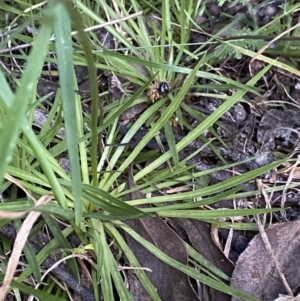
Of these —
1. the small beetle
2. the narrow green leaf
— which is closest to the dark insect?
the small beetle

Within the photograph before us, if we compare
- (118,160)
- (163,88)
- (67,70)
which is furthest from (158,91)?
(67,70)

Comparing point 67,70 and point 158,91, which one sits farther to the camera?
point 158,91

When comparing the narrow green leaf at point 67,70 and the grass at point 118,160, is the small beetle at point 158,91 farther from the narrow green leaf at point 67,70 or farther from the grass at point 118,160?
the narrow green leaf at point 67,70

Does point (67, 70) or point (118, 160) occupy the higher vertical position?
point (67, 70)

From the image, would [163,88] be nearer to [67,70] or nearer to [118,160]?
[118,160]

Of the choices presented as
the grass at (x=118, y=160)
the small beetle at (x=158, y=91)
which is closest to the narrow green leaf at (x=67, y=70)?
the grass at (x=118, y=160)

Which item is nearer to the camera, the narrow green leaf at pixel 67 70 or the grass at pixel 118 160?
the narrow green leaf at pixel 67 70
